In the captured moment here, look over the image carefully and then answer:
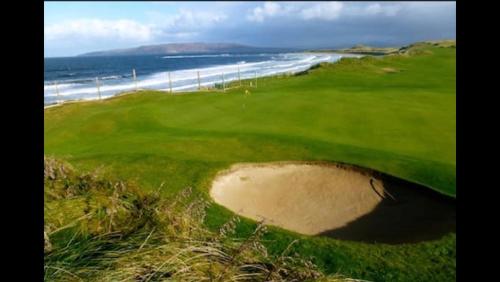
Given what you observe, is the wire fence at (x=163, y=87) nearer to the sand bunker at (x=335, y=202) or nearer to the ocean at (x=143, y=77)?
the ocean at (x=143, y=77)

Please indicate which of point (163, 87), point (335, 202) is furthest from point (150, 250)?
point (163, 87)

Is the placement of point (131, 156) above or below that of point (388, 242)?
above

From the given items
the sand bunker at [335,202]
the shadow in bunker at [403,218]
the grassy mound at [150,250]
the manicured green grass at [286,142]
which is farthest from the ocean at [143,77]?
the grassy mound at [150,250]

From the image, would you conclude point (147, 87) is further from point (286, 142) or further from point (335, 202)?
point (335, 202)

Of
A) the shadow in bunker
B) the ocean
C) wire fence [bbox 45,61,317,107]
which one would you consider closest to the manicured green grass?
the shadow in bunker
